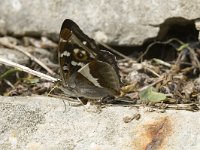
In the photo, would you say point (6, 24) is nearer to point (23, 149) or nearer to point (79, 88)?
point (79, 88)

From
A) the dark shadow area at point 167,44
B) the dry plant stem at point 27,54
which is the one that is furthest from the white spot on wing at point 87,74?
the dark shadow area at point 167,44

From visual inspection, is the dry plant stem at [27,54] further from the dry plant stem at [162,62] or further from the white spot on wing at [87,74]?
the dry plant stem at [162,62]

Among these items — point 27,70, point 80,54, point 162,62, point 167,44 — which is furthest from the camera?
point 167,44

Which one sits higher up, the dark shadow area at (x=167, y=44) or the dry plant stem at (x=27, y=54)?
the dark shadow area at (x=167, y=44)

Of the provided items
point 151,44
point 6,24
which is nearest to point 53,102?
point 151,44

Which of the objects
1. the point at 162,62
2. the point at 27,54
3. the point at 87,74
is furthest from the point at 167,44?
the point at 27,54

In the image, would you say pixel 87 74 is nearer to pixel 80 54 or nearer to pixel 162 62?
pixel 80 54

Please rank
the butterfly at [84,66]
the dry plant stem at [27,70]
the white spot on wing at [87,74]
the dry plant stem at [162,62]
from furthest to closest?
the dry plant stem at [162,62]
the dry plant stem at [27,70]
the white spot on wing at [87,74]
the butterfly at [84,66]

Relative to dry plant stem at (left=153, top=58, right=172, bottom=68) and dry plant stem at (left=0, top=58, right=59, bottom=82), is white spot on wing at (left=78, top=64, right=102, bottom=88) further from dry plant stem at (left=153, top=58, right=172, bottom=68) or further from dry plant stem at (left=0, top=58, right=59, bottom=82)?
dry plant stem at (left=153, top=58, right=172, bottom=68)
